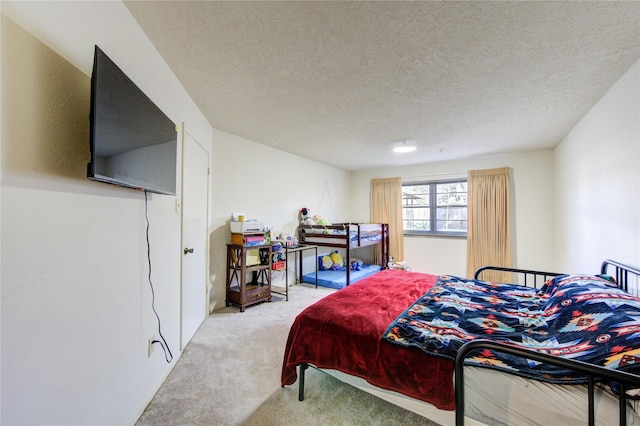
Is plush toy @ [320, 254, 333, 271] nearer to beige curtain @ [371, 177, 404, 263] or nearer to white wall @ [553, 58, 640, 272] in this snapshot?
beige curtain @ [371, 177, 404, 263]

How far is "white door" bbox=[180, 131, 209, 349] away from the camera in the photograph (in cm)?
228

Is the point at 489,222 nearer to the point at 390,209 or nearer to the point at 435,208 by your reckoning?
the point at 435,208

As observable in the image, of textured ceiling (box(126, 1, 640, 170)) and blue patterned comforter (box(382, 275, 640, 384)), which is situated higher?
textured ceiling (box(126, 1, 640, 170))

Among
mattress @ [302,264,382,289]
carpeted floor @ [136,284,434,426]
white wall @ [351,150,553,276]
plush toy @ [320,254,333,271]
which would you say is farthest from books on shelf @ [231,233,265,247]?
white wall @ [351,150,553,276]

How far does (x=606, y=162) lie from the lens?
2115mm

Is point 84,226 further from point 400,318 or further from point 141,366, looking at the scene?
point 400,318

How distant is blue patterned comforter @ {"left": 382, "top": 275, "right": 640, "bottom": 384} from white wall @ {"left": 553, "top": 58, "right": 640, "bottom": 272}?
0.59 meters

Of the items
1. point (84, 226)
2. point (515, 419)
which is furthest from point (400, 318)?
point (84, 226)

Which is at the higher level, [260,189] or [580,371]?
[260,189]

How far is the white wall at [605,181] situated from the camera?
1.74 m

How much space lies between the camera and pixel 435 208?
5023 millimetres

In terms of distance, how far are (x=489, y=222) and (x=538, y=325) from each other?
3292 millimetres

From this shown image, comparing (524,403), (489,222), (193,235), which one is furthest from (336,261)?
(524,403)

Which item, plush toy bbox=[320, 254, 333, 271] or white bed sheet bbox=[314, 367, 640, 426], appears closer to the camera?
white bed sheet bbox=[314, 367, 640, 426]
